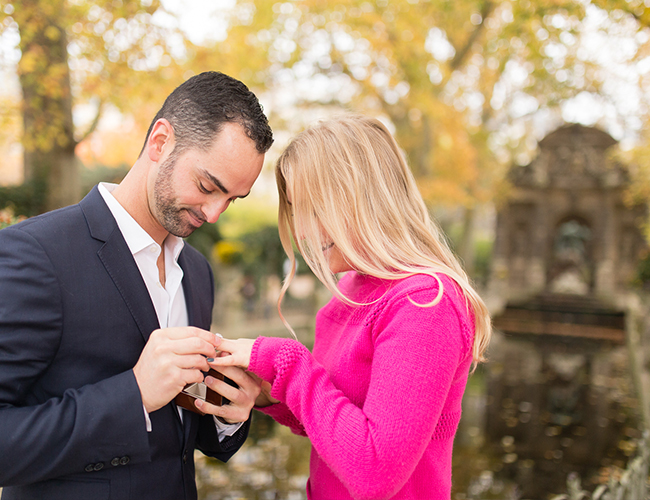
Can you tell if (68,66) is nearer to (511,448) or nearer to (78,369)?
(78,369)

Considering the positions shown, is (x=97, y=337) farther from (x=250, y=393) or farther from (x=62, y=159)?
(x=62, y=159)

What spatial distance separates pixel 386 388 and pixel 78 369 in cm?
97

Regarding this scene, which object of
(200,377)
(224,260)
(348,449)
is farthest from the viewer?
(224,260)

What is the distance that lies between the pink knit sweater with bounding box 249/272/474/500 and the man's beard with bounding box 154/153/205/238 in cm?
55

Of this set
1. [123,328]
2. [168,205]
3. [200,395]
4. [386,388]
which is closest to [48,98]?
[168,205]

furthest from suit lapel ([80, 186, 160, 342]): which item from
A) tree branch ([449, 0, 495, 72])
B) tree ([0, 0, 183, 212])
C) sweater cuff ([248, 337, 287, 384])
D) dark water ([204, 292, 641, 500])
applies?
tree branch ([449, 0, 495, 72])

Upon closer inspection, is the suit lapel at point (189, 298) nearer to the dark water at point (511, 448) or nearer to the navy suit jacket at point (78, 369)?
the navy suit jacket at point (78, 369)

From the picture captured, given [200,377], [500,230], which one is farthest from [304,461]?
[500,230]

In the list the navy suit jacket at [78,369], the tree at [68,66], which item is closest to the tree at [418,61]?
the tree at [68,66]

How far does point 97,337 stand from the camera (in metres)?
1.63

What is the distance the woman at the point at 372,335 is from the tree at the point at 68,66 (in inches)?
224

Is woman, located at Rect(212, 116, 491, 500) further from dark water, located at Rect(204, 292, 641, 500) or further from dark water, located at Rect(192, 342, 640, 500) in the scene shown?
dark water, located at Rect(192, 342, 640, 500)

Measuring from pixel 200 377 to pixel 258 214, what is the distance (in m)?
22.0

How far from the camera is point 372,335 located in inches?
65.7
